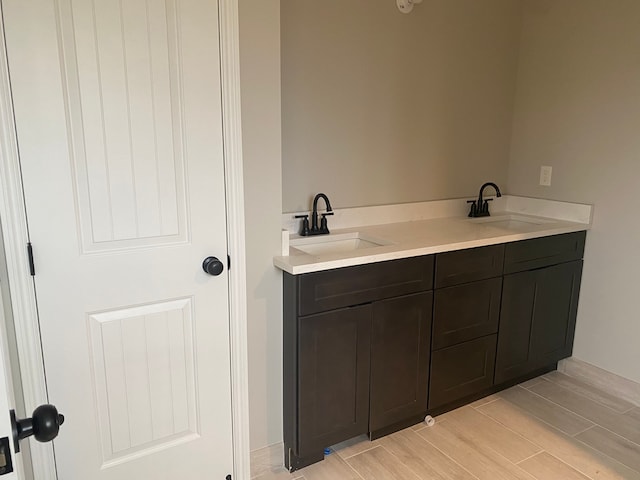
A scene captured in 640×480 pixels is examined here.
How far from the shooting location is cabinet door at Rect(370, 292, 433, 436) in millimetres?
2189

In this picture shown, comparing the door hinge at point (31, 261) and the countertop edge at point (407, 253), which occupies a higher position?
the door hinge at point (31, 261)

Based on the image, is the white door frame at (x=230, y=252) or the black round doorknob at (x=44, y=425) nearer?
the black round doorknob at (x=44, y=425)

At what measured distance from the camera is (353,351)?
6.93 feet

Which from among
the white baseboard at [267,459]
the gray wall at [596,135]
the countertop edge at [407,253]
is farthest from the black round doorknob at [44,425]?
the gray wall at [596,135]

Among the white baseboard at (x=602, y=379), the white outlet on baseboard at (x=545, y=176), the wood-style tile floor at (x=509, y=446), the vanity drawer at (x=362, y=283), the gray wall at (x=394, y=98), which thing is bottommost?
the wood-style tile floor at (x=509, y=446)

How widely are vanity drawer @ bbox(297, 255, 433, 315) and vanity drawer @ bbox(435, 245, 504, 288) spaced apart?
0.07 metres

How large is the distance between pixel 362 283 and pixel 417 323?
1.33 feet

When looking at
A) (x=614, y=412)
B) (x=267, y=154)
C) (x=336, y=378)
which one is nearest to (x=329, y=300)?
(x=336, y=378)

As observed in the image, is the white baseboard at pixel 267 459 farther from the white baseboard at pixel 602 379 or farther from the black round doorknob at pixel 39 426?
the white baseboard at pixel 602 379

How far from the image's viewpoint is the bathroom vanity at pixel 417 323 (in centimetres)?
202

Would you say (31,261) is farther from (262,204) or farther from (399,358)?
(399,358)

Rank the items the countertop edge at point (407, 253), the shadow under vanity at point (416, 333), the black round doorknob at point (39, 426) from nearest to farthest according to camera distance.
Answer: the black round doorknob at point (39, 426) < the countertop edge at point (407, 253) < the shadow under vanity at point (416, 333)

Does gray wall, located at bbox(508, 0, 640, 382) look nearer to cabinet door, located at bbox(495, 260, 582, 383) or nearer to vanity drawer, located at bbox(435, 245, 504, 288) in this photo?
cabinet door, located at bbox(495, 260, 582, 383)

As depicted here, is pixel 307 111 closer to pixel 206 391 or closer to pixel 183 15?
pixel 183 15
